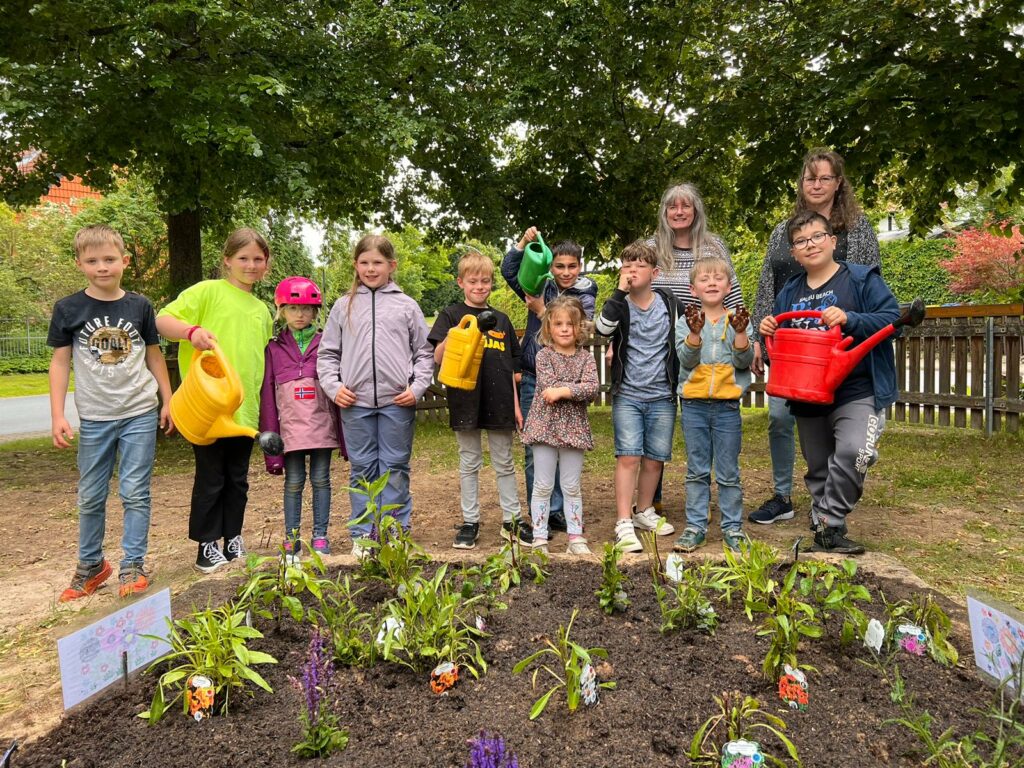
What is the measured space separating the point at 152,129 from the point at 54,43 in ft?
4.14

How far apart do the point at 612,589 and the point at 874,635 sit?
2.49 ft

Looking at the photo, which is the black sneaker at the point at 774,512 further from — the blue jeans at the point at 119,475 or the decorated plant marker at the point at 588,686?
the blue jeans at the point at 119,475

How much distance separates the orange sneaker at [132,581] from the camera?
323 cm

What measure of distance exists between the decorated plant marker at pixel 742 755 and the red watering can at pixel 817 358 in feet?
6.43

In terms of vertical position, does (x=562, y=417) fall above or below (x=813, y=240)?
below

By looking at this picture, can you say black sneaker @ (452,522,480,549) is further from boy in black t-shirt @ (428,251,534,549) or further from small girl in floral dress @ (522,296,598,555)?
small girl in floral dress @ (522,296,598,555)

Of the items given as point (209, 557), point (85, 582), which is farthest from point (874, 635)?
point (85, 582)

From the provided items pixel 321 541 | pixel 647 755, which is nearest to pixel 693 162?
pixel 321 541

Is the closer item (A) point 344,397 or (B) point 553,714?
(B) point 553,714

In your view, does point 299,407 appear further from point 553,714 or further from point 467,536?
point 553,714

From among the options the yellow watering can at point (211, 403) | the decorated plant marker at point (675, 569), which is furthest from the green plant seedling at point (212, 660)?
the decorated plant marker at point (675, 569)

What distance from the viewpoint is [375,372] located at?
361 centimetres

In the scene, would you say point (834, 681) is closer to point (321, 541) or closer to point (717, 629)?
point (717, 629)

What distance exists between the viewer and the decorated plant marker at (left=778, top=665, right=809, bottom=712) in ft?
5.75
